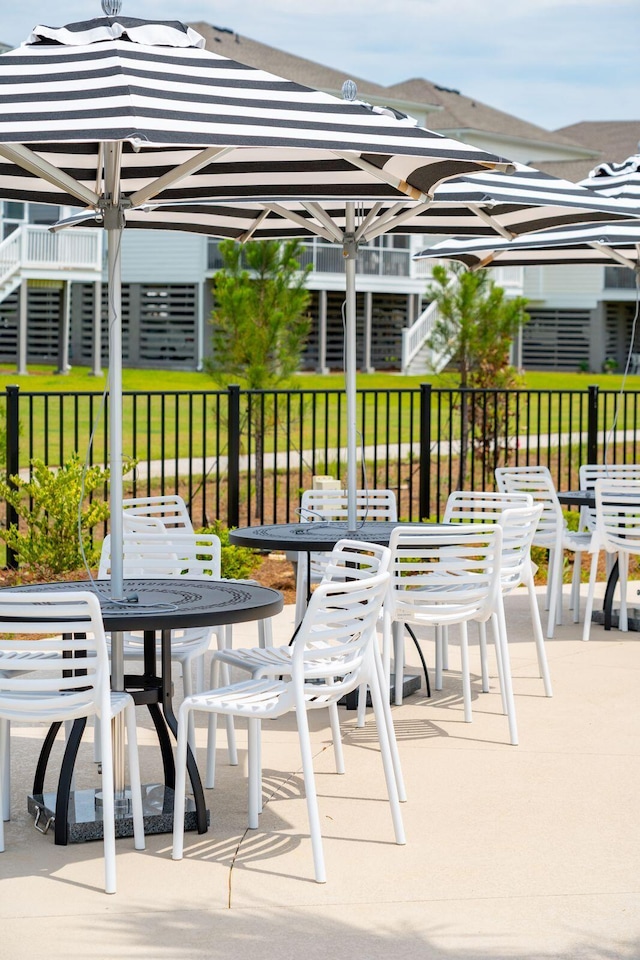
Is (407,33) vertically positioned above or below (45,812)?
above

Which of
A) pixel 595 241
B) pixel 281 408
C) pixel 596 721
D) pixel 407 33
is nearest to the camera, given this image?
pixel 596 721

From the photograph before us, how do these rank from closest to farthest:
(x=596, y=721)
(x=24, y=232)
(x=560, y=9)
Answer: (x=596, y=721) < (x=24, y=232) < (x=560, y=9)

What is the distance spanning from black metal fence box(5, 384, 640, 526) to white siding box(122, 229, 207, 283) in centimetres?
769

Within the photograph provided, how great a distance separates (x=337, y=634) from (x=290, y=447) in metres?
12.1

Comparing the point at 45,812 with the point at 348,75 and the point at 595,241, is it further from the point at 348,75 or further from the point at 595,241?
the point at 348,75

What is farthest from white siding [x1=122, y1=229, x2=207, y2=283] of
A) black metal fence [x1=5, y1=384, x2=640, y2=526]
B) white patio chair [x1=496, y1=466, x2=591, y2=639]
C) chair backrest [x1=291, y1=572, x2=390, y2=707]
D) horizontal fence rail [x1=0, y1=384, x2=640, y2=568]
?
chair backrest [x1=291, y1=572, x2=390, y2=707]

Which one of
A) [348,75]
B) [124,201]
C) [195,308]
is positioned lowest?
[124,201]

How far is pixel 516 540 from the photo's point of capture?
7285 millimetres

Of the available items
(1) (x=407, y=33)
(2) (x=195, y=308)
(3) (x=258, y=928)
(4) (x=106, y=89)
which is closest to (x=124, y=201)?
(4) (x=106, y=89)

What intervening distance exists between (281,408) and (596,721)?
13978 millimetres

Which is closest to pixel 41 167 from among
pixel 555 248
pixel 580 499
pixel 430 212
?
pixel 430 212

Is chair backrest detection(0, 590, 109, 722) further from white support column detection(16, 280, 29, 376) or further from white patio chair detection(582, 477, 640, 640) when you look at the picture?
white support column detection(16, 280, 29, 376)

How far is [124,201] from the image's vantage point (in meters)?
5.52

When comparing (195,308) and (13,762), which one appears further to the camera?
(195,308)
